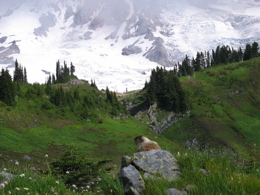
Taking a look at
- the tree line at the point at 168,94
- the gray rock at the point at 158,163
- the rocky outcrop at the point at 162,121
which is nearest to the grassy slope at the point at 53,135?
the rocky outcrop at the point at 162,121

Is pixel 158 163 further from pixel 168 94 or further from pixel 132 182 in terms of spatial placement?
pixel 168 94

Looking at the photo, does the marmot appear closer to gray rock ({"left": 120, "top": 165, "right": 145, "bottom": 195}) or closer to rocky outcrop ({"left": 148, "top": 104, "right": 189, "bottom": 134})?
gray rock ({"left": 120, "top": 165, "right": 145, "bottom": 195})

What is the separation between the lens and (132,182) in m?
6.85

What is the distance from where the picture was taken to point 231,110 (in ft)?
311

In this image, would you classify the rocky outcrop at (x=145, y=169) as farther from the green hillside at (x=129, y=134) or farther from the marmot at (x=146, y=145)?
the marmot at (x=146, y=145)

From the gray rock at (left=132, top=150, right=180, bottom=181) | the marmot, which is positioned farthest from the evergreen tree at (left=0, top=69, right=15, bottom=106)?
the gray rock at (left=132, top=150, right=180, bottom=181)

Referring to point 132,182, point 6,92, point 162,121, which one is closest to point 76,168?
point 132,182

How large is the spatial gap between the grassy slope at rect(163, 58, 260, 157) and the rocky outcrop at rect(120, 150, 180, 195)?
48473mm

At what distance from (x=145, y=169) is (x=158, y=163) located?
578mm

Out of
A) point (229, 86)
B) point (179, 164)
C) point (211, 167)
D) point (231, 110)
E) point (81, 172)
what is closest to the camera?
point (211, 167)

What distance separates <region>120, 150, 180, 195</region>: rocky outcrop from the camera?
6.84 metres

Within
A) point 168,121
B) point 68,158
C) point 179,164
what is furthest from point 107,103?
point 179,164

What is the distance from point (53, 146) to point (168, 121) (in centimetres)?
5736

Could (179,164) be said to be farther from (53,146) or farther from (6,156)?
(53,146)
